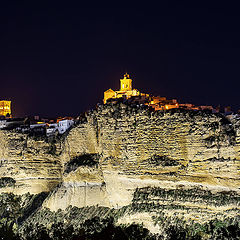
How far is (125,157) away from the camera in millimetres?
25891

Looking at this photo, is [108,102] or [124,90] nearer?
[108,102]

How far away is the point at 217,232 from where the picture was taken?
67.4 feet

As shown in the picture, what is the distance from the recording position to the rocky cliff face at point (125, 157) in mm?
21797

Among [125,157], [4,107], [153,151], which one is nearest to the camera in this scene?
[153,151]

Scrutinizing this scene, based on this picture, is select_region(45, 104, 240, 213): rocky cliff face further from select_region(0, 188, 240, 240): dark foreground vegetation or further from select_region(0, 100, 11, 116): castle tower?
select_region(0, 100, 11, 116): castle tower

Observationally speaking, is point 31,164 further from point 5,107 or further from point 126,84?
point 5,107

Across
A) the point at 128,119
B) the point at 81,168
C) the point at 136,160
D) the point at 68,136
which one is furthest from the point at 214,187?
the point at 68,136

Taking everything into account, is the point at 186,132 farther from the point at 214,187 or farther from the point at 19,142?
the point at 19,142

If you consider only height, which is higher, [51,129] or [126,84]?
[126,84]

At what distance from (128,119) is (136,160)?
8.53 ft

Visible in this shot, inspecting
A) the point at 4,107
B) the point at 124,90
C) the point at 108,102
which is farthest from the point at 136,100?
the point at 4,107

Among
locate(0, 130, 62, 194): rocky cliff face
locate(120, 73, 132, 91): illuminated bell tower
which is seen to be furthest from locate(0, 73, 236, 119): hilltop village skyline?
locate(0, 130, 62, 194): rocky cliff face

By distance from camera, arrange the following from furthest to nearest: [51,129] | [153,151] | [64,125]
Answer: [64,125] → [51,129] → [153,151]

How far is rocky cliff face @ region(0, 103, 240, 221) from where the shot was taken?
2180cm
